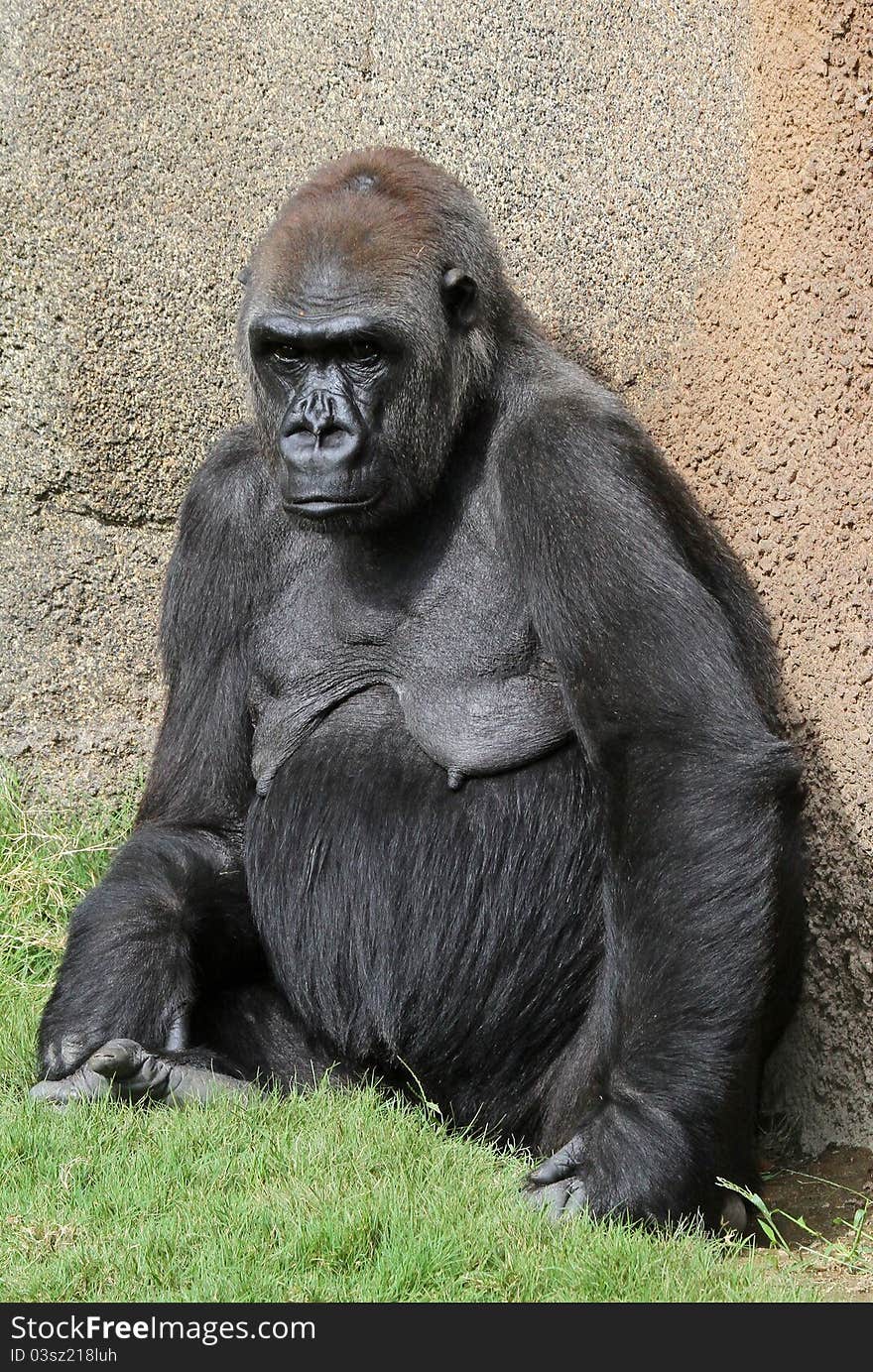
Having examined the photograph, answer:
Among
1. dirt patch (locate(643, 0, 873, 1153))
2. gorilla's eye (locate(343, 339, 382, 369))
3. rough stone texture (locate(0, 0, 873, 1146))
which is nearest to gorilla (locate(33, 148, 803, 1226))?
gorilla's eye (locate(343, 339, 382, 369))

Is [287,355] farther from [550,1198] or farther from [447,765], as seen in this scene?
[550,1198]

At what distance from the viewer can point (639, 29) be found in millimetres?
4832

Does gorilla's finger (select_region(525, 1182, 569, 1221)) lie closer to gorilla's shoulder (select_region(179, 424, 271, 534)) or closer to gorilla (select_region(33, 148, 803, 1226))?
gorilla (select_region(33, 148, 803, 1226))

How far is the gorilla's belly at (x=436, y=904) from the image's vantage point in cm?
409

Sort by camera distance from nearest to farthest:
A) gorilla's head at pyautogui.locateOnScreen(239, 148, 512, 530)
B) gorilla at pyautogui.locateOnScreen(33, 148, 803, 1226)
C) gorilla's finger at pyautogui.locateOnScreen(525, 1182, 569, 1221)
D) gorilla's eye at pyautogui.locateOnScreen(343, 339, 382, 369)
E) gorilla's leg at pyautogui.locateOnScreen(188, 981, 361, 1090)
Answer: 1. gorilla's finger at pyautogui.locateOnScreen(525, 1182, 569, 1221)
2. gorilla at pyautogui.locateOnScreen(33, 148, 803, 1226)
3. gorilla's head at pyautogui.locateOnScreen(239, 148, 512, 530)
4. gorilla's eye at pyautogui.locateOnScreen(343, 339, 382, 369)
5. gorilla's leg at pyautogui.locateOnScreen(188, 981, 361, 1090)

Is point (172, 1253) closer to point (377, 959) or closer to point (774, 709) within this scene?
point (377, 959)

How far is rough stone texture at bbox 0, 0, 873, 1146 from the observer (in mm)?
4402

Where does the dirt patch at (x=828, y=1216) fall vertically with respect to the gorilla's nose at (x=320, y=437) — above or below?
below

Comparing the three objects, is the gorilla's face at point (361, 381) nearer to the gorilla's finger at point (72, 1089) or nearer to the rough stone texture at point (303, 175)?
the rough stone texture at point (303, 175)

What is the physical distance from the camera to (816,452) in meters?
4.26

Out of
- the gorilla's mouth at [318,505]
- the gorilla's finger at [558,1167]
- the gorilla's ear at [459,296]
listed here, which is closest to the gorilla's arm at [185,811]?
the gorilla's mouth at [318,505]

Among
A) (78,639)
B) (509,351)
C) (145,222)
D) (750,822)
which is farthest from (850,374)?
(78,639)

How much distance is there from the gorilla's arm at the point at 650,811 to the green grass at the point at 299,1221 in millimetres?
231

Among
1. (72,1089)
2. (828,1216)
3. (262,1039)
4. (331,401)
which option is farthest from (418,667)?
(828,1216)
